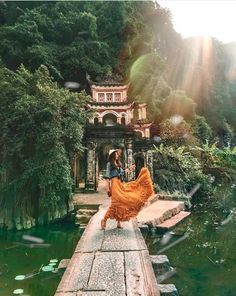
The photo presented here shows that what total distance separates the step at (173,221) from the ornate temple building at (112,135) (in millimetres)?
6392

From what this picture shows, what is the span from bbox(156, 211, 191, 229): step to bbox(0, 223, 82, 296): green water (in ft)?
12.5

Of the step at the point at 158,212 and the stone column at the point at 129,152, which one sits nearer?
the step at the point at 158,212

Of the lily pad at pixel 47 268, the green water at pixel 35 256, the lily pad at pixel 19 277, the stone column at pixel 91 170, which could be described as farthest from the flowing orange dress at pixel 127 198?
the stone column at pixel 91 170

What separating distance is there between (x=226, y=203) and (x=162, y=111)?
1288 centimetres

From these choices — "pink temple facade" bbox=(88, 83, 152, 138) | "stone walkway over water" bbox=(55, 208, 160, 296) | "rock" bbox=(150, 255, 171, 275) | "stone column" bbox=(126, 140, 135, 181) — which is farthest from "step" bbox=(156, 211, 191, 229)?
"pink temple facade" bbox=(88, 83, 152, 138)

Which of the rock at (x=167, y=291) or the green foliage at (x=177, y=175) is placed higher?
the green foliage at (x=177, y=175)

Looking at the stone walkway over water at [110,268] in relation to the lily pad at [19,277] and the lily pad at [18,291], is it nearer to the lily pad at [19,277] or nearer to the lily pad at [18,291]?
the lily pad at [18,291]

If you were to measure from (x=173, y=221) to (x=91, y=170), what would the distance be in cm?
796

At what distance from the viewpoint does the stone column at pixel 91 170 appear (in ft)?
75.6

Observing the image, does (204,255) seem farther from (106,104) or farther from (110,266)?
(106,104)

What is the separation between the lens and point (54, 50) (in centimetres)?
3184

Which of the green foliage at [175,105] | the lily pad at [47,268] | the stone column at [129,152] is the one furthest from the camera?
the green foliage at [175,105]

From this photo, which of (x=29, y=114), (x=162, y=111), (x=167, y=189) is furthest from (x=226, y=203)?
(x=29, y=114)

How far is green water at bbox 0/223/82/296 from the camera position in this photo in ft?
34.0
